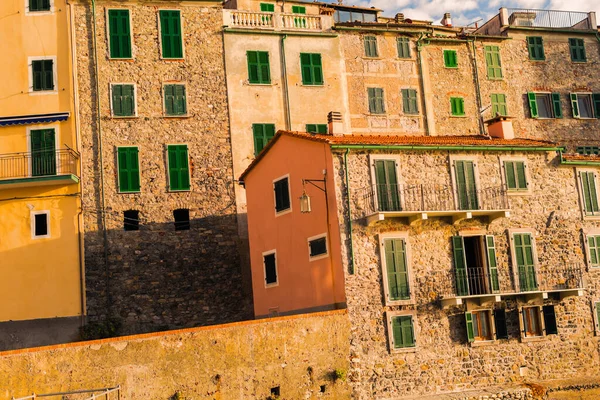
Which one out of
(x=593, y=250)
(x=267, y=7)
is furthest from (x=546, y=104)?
(x=267, y=7)

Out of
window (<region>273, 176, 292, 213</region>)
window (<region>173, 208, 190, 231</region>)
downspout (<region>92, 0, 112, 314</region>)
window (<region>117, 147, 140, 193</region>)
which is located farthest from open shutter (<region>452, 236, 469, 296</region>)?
downspout (<region>92, 0, 112, 314</region>)

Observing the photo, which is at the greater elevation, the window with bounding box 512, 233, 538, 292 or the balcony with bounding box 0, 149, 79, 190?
the balcony with bounding box 0, 149, 79, 190

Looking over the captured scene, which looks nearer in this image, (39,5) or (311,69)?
(39,5)

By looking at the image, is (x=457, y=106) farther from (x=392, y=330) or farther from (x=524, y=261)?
(x=392, y=330)

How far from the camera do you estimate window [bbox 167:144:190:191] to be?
39.6 metres

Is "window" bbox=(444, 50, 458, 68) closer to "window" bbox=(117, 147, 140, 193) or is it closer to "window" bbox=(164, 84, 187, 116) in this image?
"window" bbox=(164, 84, 187, 116)

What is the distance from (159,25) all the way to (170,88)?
9.70 feet

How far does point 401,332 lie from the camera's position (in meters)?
30.1

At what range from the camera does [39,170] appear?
3806 centimetres

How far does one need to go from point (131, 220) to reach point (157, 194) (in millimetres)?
1551

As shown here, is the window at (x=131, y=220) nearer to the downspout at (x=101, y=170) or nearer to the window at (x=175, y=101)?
the downspout at (x=101, y=170)

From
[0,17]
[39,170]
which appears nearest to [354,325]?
[39,170]

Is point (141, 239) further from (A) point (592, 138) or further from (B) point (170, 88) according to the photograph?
(A) point (592, 138)

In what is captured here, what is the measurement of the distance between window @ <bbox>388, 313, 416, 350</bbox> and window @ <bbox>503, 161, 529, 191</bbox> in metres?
6.60
